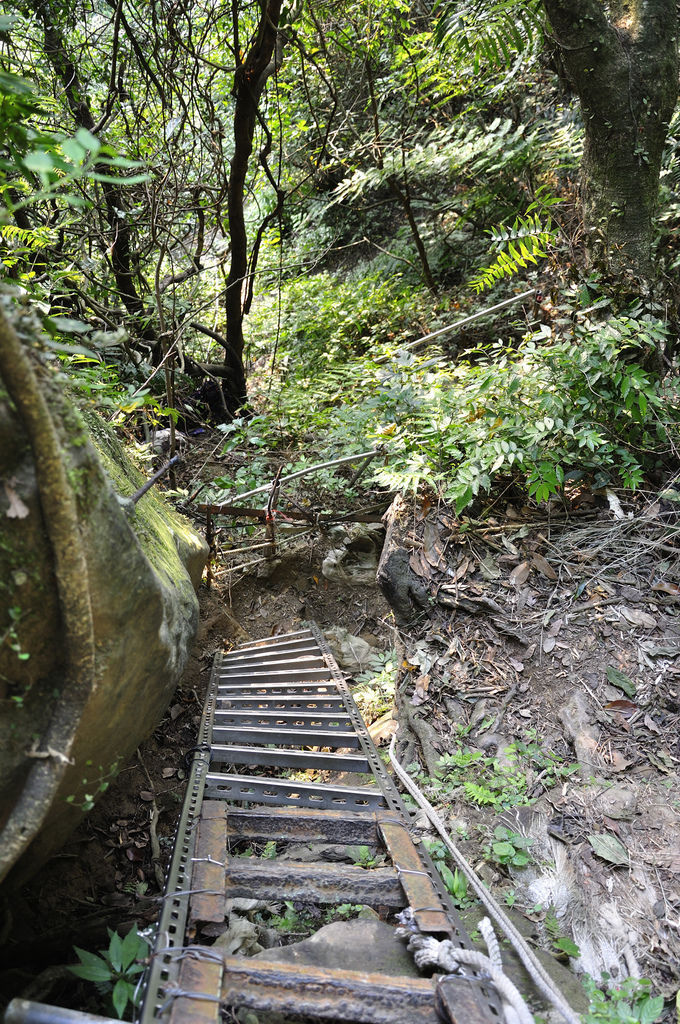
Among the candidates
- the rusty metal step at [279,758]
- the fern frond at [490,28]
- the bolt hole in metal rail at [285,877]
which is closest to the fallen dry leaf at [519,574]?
the bolt hole in metal rail at [285,877]

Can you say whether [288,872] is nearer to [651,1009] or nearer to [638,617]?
[651,1009]

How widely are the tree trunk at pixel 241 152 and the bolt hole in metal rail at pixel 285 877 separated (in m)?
4.42

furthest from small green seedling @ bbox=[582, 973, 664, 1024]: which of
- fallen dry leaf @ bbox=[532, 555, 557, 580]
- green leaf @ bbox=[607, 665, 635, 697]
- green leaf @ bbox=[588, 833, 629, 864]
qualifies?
fallen dry leaf @ bbox=[532, 555, 557, 580]

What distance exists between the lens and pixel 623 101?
3604mm

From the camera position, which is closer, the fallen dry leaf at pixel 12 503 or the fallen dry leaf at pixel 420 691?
the fallen dry leaf at pixel 12 503

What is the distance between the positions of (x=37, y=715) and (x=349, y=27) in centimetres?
811

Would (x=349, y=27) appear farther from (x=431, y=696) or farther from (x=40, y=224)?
(x=431, y=696)

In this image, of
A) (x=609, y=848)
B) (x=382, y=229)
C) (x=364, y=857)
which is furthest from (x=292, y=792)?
(x=382, y=229)

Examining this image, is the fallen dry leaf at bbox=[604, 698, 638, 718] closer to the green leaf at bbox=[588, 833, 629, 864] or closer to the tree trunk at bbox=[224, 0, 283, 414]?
the green leaf at bbox=[588, 833, 629, 864]

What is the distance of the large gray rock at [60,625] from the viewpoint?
1401 mm

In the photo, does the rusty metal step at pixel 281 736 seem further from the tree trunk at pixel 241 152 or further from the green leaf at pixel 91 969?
the tree trunk at pixel 241 152

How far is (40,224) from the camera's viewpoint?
18.0 feet

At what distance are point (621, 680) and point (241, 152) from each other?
559cm

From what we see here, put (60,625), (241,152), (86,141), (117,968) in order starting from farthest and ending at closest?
1. (241,152)
2. (117,968)
3. (60,625)
4. (86,141)
